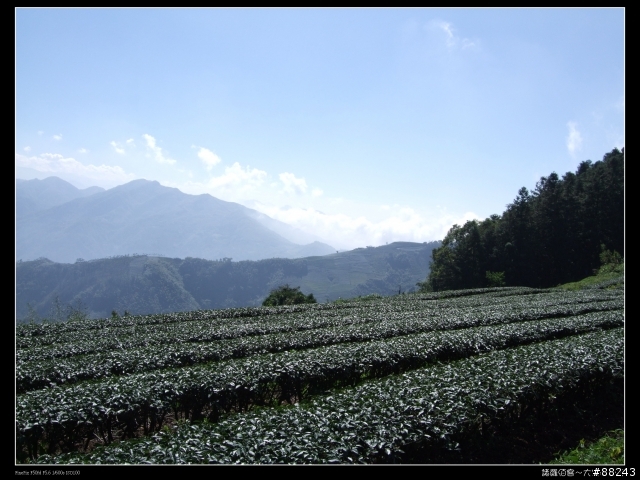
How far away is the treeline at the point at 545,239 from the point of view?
54875 mm

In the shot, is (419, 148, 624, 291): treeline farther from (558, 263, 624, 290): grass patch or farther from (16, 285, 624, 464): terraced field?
(16, 285, 624, 464): terraced field

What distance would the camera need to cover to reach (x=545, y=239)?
188 feet

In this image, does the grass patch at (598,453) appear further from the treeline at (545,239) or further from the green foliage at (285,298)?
the treeline at (545,239)

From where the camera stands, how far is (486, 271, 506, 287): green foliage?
51562 mm

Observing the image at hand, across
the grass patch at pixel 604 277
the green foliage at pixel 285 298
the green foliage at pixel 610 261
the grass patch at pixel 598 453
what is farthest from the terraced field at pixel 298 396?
the green foliage at pixel 610 261

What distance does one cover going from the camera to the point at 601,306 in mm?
20453

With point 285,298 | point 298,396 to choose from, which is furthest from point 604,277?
point 298,396

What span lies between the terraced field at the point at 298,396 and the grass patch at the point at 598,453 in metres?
0.78

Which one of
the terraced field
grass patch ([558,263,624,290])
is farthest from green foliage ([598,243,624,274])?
the terraced field

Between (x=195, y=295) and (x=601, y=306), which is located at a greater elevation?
(x=601, y=306)

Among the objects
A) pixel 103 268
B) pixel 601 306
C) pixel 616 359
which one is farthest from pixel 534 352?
pixel 103 268

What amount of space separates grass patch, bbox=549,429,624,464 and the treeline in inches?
1886

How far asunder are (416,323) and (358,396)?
35.4 feet
